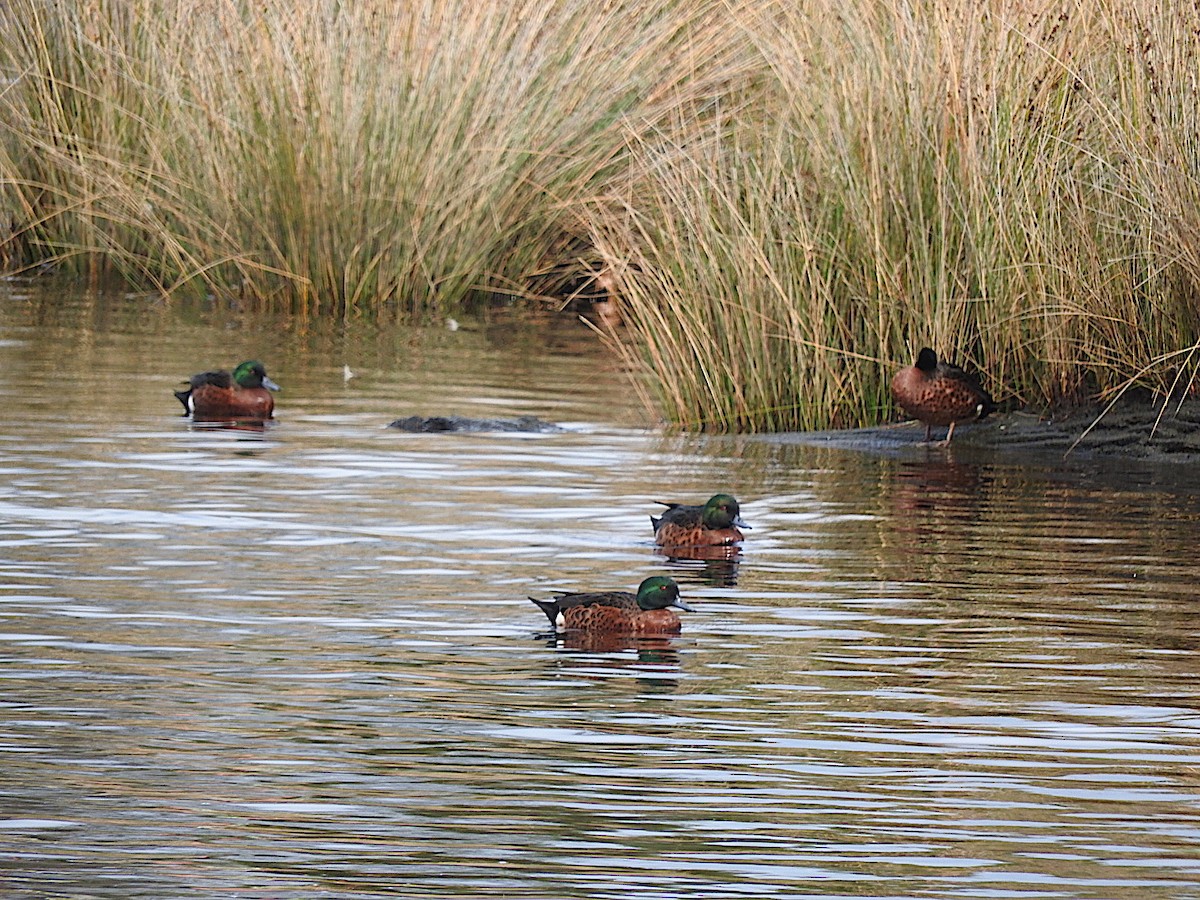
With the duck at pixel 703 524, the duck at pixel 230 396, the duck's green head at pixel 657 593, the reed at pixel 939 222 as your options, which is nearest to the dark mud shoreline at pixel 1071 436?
the reed at pixel 939 222

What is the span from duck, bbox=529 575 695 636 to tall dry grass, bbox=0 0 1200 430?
3.38 meters

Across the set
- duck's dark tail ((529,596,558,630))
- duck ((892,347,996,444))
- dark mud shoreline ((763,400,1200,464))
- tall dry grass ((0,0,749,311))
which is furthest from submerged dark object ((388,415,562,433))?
duck's dark tail ((529,596,558,630))

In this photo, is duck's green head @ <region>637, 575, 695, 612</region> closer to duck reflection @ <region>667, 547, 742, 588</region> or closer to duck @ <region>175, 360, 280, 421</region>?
duck reflection @ <region>667, 547, 742, 588</region>

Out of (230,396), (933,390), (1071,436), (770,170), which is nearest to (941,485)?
(933,390)

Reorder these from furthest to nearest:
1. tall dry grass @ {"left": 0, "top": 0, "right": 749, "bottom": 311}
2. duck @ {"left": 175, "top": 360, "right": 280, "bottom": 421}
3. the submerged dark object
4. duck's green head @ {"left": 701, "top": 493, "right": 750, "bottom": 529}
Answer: tall dry grass @ {"left": 0, "top": 0, "right": 749, "bottom": 311} < duck @ {"left": 175, "top": 360, "right": 280, "bottom": 421} < the submerged dark object < duck's green head @ {"left": 701, "top": 493, "right": 750, "bottom": 529}

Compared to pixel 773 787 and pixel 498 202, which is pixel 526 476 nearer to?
pixel 773 787

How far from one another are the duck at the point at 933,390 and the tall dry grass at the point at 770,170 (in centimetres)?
43

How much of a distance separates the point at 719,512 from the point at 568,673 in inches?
71.4

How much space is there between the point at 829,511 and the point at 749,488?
1.95ft

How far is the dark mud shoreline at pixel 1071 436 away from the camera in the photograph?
10914 mm

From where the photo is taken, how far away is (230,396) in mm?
11977

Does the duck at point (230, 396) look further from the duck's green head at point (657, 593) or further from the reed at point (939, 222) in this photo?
the duck's green head at point (657, 593)

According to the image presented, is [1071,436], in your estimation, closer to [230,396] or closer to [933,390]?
[933,390]

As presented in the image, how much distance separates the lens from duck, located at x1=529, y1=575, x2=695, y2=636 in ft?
23.5
